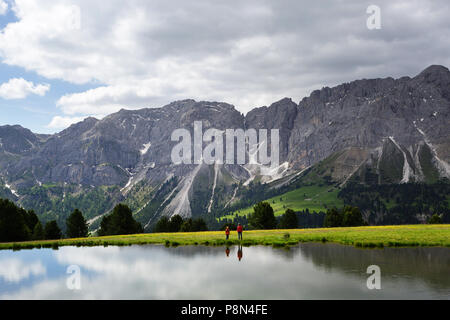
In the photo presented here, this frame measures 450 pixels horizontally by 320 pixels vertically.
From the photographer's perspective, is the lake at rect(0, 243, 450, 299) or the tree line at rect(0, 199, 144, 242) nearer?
the lake at rect(0, 243, 450, 299)

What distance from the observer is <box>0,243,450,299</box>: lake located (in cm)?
2402

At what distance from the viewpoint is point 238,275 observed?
29.6 meters

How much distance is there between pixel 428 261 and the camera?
3297 cm

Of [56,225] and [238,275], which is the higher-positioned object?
[238,275]

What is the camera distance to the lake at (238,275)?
2402cm

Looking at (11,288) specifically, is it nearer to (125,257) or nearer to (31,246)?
(125,257)

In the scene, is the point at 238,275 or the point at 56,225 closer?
the point at 238,275

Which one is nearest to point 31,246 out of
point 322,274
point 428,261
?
point 322,274

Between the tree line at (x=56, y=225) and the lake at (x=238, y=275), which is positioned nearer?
the lake at (x=238, y=275)
